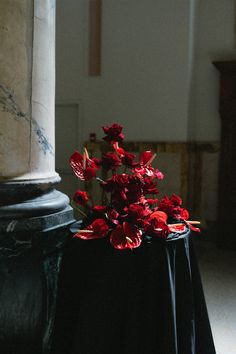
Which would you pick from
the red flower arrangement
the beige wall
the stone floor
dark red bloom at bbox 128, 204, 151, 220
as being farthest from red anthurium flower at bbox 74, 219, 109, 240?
the beige wall

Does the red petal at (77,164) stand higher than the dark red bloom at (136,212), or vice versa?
the red petal at (77,164)

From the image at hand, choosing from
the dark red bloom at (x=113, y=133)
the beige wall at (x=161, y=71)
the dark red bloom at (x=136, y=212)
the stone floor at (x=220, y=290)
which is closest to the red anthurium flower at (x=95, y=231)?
the dark red bloom at (x=136, y=212)

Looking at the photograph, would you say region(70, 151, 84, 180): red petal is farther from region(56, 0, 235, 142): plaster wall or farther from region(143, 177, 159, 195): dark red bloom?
region(56, 0, 235, 142): plaster wall

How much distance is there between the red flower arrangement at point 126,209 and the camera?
70.5 inches

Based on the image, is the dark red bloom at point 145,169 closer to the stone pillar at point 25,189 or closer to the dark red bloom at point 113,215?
the dark red bloom at point 113,215

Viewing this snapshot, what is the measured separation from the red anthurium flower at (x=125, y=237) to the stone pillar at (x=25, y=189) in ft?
1.06

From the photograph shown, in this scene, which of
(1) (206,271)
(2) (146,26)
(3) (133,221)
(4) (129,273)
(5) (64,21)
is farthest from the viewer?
(5) (64,21)

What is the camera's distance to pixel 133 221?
6.07ft

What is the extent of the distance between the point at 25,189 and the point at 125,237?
478 mm

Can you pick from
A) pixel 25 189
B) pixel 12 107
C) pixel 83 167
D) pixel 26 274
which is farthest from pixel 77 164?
pixel 26 274

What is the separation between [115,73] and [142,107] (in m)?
0.60

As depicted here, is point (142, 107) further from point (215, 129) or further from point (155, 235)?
point (155, 235)

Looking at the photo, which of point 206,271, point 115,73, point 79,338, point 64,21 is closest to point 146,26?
point 115,73

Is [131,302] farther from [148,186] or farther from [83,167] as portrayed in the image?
[83,167]
